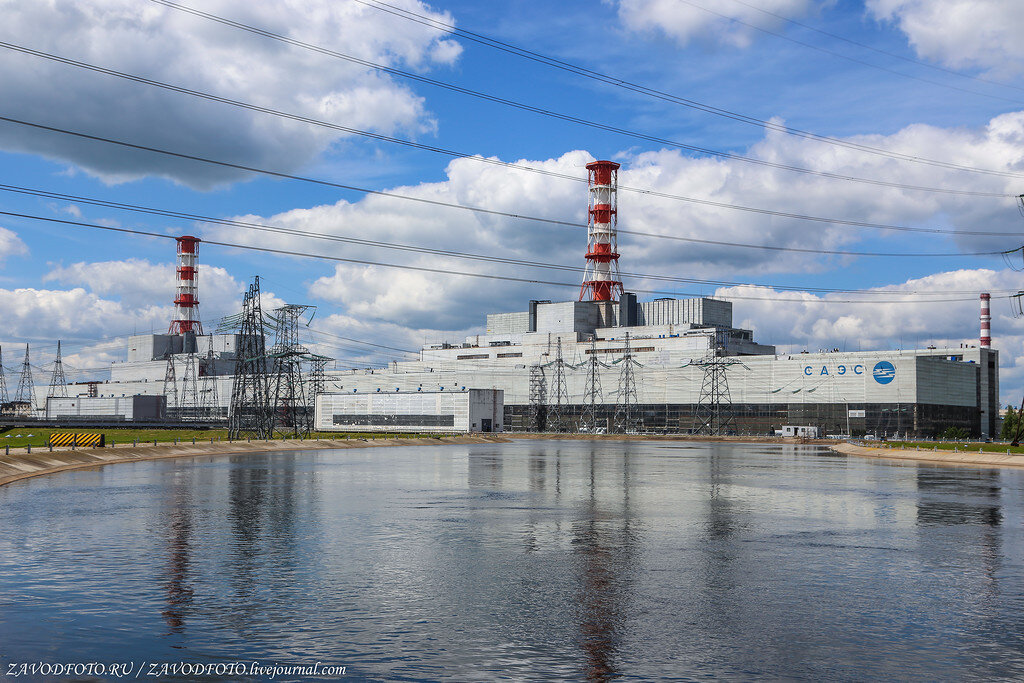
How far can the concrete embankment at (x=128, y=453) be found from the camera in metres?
60.9

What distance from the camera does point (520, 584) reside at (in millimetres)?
21891

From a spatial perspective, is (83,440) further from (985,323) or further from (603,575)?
(985,323)

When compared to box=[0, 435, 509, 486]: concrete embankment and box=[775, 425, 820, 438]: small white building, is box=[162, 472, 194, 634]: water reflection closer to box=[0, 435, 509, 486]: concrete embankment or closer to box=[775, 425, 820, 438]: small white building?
box=[0, 435, 509, 486]: concrete embankment

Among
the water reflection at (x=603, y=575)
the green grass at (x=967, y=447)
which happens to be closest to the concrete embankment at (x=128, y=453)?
the water reflection at (x=603, y=575)

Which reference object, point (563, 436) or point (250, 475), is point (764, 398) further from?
point (250, 475)

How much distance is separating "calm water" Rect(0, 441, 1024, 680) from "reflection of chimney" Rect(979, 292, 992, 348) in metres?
154

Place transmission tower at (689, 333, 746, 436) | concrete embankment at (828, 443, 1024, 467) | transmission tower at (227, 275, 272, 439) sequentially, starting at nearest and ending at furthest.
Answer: concrete embankment at (828, 443, 1024, 467), transmission tower at (227, 275, 272, 439), transmission tower at (689, 333, 746, 436)

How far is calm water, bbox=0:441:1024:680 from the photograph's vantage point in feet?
50.5

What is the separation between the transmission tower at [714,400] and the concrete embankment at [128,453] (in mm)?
73787

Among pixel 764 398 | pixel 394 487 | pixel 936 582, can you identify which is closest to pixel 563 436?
pixel 764 398

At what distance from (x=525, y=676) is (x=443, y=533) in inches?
678

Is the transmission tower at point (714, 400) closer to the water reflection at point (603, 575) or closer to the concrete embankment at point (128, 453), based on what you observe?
the concrete embankment at point (128, 453)

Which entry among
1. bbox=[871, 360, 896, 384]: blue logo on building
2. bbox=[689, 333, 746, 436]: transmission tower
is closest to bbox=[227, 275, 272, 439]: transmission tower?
bbox=[689, 333, 746, 436]: transmission tower

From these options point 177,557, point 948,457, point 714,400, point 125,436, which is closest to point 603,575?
point 177,557
